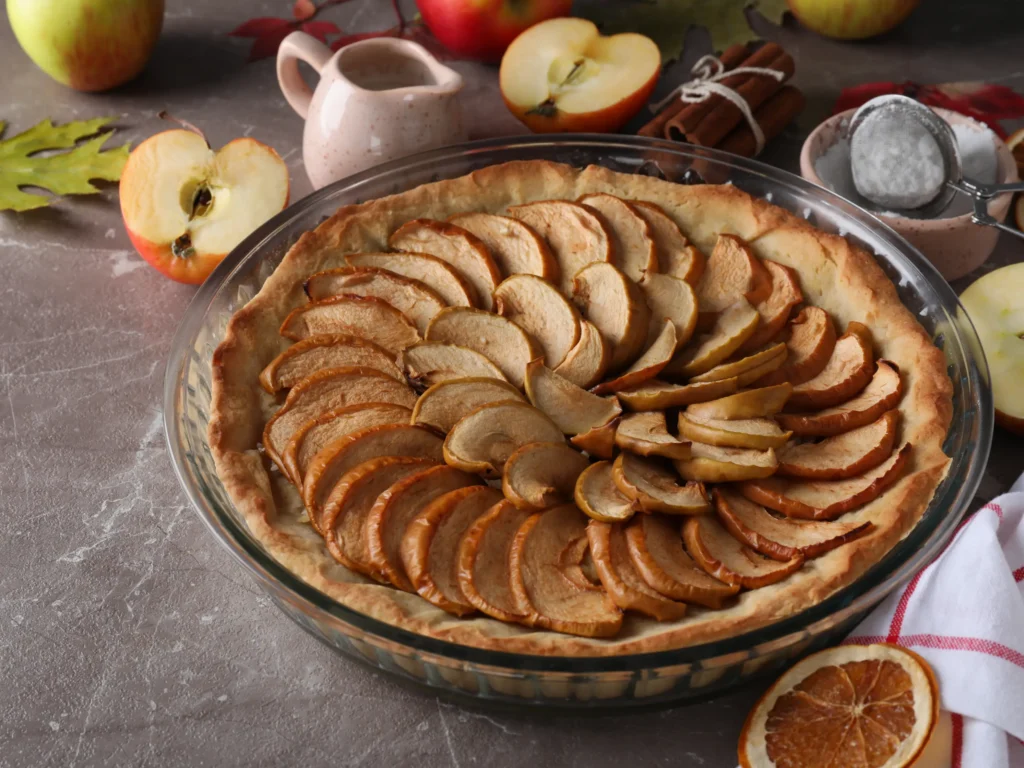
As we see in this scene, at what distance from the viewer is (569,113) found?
3318 millimetres

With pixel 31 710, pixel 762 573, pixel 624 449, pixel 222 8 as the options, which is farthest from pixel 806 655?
pixel 222 8

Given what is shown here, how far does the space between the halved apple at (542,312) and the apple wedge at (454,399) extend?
204 millimetres

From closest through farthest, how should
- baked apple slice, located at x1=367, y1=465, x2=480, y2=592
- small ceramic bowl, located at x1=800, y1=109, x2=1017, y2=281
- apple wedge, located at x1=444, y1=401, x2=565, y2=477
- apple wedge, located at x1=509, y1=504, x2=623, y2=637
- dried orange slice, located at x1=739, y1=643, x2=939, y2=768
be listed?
1. dried orange slice, located at x1=739, y1=643, x2=939, y2=768
2. apple wedge, located at x1=509, y1=504, x2=623, y2=637
3. baked apple slice, located at x1=367, y1=465, x2=480, y2=592
4. apple wedge, located at x1=444, y1=401, x2=565, y2=477
5. small ceramic bowl, located at x1=800, y1=109, x2=1017, y2=281

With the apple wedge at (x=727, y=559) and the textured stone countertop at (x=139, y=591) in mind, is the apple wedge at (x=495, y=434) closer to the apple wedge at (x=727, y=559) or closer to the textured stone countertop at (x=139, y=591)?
the apple wedge at (x=727, y=559)

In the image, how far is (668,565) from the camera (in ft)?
6.88

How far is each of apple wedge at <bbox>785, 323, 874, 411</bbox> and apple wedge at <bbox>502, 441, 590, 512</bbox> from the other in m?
0.54

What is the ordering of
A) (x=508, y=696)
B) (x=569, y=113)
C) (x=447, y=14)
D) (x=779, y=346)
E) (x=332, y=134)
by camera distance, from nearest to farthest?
(x=508, y=696), (x=779, y=346), (x=332, y=134), (x=569, y=113), (x=447, y=14)

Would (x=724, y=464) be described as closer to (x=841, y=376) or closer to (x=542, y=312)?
(x=841, y=376)

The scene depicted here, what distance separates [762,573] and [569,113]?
1.78 metres

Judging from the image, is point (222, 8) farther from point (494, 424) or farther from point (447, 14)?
point (494, 424)

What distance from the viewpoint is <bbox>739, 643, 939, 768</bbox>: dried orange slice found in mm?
1866

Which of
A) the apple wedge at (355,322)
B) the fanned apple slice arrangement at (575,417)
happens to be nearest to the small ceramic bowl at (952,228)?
the fanned apple slice arrangement at (575,417)

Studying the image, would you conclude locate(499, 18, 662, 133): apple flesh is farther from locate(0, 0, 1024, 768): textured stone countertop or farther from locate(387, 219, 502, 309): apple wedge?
locate(387, 219, 502, 309): apple wedge

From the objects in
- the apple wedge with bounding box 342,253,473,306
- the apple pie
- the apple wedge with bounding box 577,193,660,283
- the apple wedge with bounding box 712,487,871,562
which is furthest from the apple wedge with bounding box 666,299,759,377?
the apple wedge with bounding box 342,253,473,306
